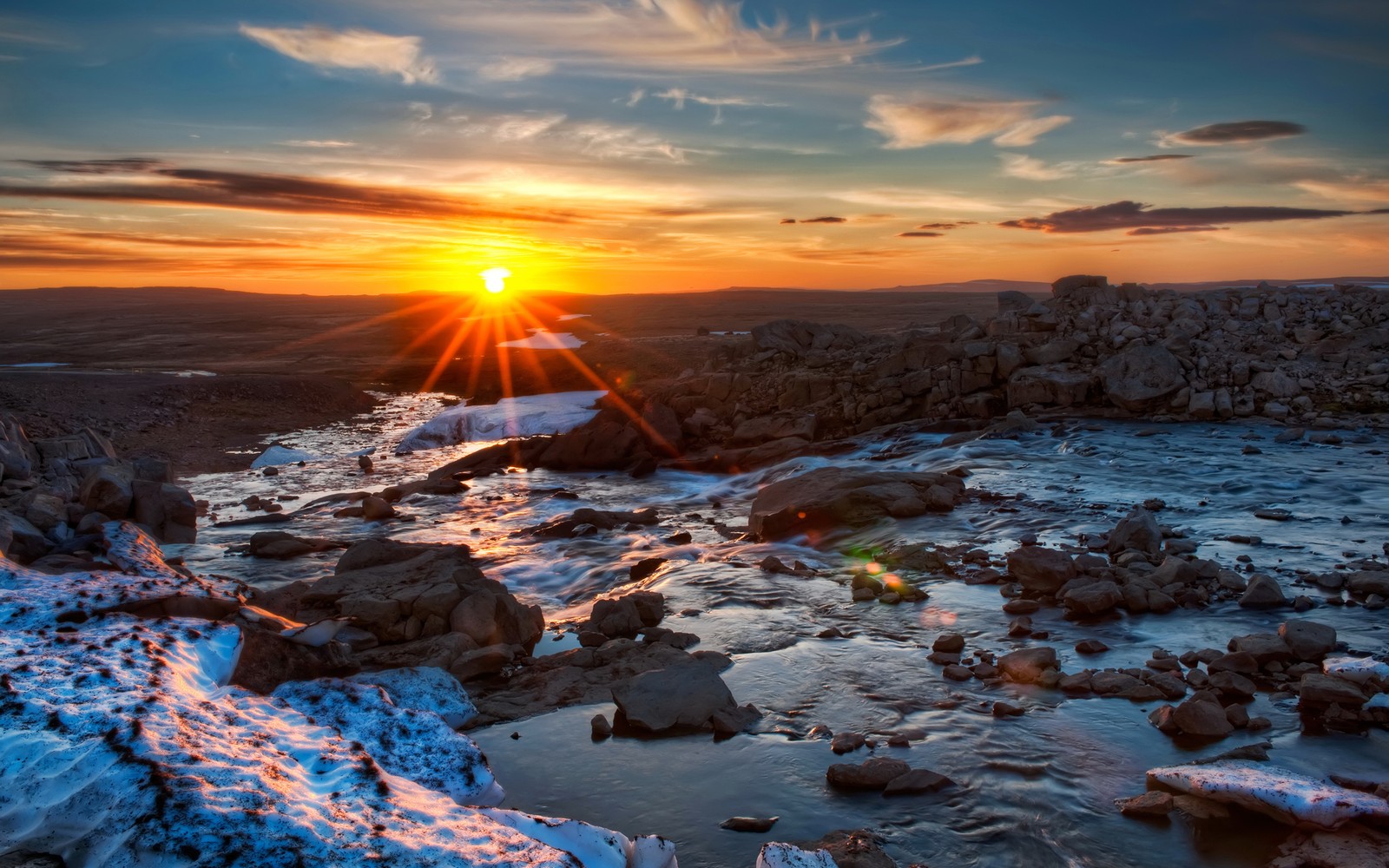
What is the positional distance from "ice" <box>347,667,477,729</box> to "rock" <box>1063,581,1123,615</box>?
21.7 feet

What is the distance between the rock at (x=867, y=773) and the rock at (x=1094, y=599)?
4.29m

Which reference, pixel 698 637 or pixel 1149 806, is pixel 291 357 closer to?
pixel 698 637

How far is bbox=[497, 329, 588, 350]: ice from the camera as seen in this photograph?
5472cm

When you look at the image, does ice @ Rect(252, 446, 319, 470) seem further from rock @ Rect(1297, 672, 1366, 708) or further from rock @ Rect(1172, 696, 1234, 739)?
rock @ Rect(1297, 672, 1366, 708)

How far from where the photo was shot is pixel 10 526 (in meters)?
12.0

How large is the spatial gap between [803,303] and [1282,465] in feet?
362

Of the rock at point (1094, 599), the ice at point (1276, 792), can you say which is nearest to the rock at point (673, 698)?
the ice at point (1276, 792)

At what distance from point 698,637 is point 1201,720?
16.9 ft

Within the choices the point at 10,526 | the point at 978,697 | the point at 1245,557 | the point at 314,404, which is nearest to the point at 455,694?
the point at 978,697

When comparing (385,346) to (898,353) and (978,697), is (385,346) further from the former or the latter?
(978,697)

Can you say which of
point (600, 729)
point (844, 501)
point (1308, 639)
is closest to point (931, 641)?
point (1308, 639)

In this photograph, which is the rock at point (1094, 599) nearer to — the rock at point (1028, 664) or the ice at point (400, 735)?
the rock at point (1028, 664)

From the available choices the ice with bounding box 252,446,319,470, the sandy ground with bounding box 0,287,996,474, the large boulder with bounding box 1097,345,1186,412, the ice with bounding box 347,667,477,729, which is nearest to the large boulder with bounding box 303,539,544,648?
the ice with bounding box 347,667,477,729

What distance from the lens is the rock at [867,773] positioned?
22.7 ft
